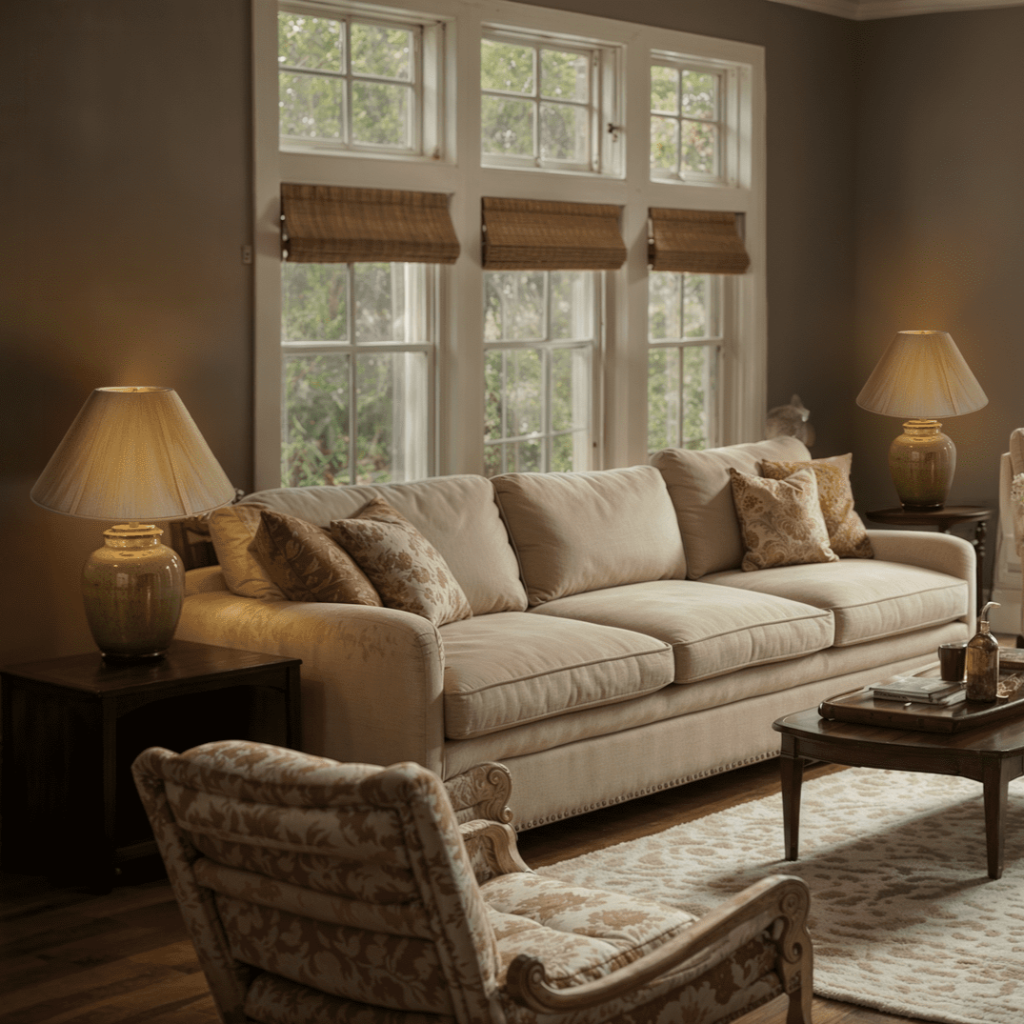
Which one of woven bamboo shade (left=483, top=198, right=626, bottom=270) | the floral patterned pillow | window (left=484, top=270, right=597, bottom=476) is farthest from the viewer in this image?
window (left=484, top=270, right=597, bottom=476)

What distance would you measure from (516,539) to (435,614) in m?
0.81

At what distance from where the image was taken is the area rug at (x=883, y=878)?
3.19 m

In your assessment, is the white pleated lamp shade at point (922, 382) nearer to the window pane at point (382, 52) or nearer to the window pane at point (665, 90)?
the window pane at point (665, 90)

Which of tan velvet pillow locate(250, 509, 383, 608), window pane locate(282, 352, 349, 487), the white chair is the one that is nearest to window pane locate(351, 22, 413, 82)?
window pane locate(282, 352, 349, 487)

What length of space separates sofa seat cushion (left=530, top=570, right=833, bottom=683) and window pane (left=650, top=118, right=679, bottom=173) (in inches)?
88.9

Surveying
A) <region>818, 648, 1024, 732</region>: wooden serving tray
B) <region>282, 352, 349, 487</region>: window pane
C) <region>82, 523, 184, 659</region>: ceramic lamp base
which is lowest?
<region>818, 648, 1024, 732</region>: wooden serving tray

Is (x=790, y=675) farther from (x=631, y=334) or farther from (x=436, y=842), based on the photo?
(x=436, y=842)

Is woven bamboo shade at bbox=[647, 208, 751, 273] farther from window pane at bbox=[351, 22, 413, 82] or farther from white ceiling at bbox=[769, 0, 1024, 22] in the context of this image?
window pane at bbox=[351, 22, 413, 82]

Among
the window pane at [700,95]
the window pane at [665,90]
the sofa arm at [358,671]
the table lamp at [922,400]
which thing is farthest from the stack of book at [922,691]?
the window pane at [700,95]

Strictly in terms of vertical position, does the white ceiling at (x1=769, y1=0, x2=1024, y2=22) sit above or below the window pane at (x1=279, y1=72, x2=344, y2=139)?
above

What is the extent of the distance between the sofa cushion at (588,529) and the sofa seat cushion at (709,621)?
10 centimetres

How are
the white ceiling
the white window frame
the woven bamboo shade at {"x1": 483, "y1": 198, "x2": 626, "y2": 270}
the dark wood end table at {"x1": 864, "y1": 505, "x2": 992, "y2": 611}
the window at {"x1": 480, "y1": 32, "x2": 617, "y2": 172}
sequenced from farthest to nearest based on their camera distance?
the white ceiling < the dark wood end table at {"x1": 864, "y1": 505, "x2": 992, "y2": 611} < the window at {"x1": 480, "y1": 32, "x2": 617, "y2": 172} < the woven bamboo shade at {"x1": 483, "y1": 198, "x2": 626, "y2": 270} < the white window frame

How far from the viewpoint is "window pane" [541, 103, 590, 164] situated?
599 cm

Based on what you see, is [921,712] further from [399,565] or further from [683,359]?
[683,359]
